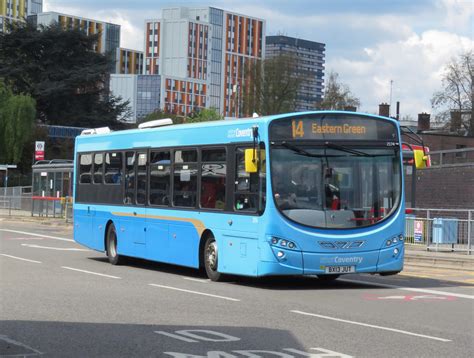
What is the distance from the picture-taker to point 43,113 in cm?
8719

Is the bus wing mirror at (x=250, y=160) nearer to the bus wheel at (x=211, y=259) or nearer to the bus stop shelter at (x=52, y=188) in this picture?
the bus wheel at (x=211, y=259)

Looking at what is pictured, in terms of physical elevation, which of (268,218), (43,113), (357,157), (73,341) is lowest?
(73,341)

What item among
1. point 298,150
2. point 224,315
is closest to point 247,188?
point 298,150

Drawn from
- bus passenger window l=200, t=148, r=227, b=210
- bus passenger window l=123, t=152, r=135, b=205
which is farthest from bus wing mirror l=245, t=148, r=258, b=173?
bus passenger window l=123, t=152, r=135, b=205

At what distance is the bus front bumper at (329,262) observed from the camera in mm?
16141

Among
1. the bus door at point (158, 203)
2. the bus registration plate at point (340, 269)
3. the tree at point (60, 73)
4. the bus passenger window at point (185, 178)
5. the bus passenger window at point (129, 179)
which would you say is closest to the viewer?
the bus registration plate at point (340, 269)

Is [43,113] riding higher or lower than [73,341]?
higher

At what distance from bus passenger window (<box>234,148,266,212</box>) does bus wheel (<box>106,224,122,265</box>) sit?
5.81 meters

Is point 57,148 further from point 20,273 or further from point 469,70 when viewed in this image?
point 20,273

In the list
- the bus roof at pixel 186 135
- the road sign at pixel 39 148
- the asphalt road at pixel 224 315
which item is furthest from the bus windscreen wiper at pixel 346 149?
the road sign at pixel 39 148

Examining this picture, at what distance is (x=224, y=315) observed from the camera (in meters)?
12.6

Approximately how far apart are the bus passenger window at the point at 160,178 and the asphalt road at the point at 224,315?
1.54m

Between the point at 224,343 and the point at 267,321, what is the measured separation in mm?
1913

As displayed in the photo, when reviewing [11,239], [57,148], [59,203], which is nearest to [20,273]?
[11,239]
